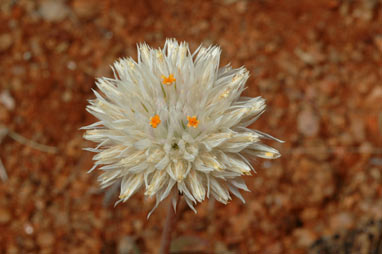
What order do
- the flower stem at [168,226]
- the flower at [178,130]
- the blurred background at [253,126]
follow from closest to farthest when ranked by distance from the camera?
the flower at [178,130], the flower stem at [168,226], the blurred background at [253,126]

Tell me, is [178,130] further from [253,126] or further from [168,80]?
[253,126]

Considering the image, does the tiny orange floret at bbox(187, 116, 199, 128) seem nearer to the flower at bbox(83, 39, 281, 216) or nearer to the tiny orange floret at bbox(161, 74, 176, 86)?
the flower at bbox(83, 39, 281, 216)

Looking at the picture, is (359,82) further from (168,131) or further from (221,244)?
(168,131)

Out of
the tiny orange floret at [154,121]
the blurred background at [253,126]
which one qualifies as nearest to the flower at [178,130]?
the tiny orange floret at [154,121]

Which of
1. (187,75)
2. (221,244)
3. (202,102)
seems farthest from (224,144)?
(221,244)

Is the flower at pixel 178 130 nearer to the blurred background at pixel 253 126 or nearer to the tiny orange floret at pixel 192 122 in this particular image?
the tiny orange floret at pixel 192 122

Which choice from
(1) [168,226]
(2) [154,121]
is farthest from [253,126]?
(2) [154,121]

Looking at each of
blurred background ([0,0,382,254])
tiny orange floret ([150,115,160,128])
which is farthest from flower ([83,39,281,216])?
blurred background ([0,0,382,254])

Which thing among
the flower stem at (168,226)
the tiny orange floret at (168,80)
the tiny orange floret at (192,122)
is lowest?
the flower stem at (168,226)
